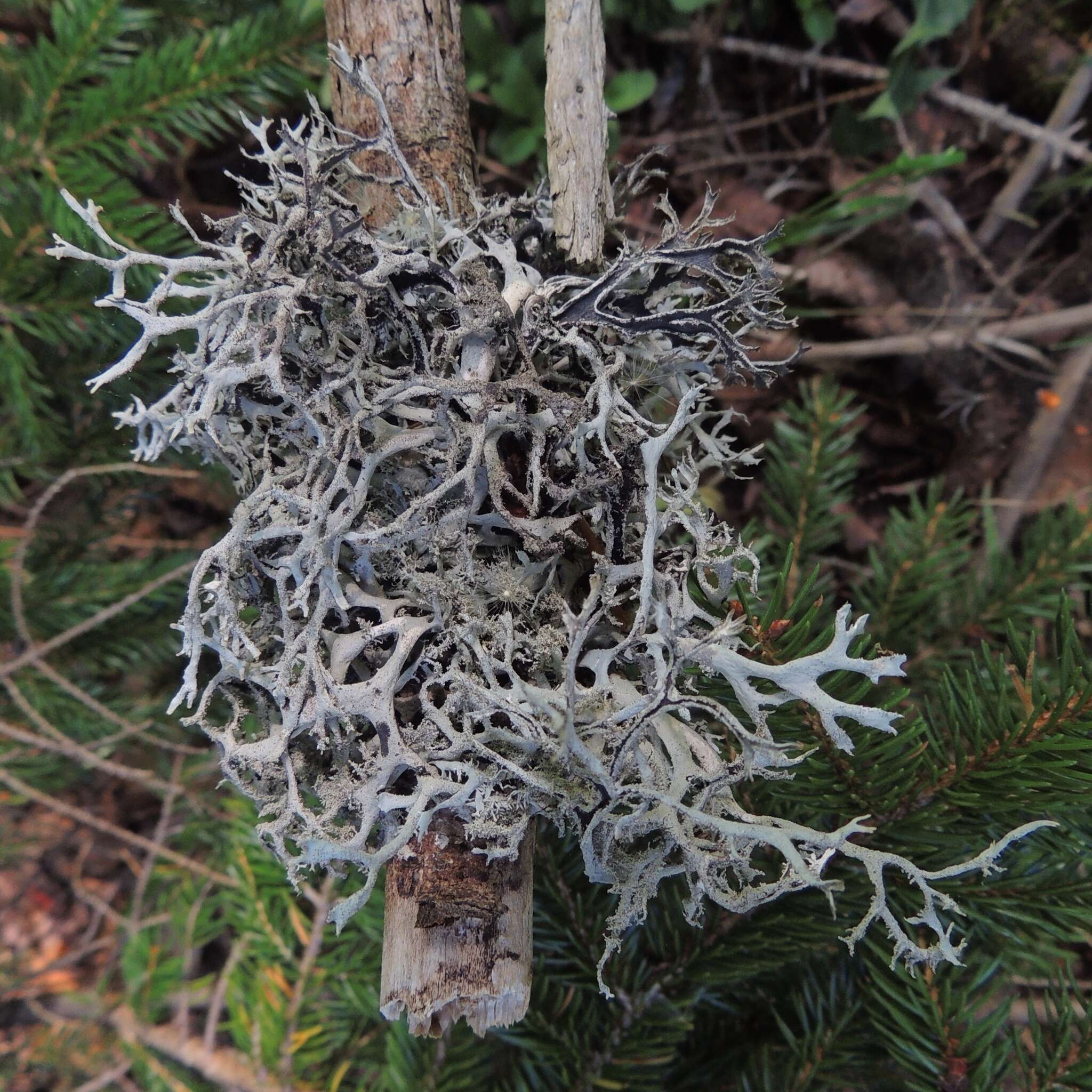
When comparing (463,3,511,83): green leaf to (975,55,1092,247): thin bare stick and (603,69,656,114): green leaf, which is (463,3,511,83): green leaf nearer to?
(603,69,656,114): green leaf

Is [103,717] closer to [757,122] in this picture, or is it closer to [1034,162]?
[757,122]

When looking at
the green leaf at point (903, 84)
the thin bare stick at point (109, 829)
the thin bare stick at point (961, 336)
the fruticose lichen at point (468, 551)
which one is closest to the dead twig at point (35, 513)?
the thin bare stick at point (109, 829)

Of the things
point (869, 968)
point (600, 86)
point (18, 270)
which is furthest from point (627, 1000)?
point (18, 270)

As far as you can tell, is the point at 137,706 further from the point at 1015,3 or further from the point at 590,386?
the point at 1015,3

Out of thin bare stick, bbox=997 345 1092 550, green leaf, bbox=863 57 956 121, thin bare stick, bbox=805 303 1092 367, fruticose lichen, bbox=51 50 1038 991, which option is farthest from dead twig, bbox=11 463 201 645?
thin bare stick, bbox=997 345 1092 550

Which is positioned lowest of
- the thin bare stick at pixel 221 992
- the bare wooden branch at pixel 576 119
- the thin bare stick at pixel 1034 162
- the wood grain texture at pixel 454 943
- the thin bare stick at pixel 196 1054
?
the thin bare stick at pixel 196 1054

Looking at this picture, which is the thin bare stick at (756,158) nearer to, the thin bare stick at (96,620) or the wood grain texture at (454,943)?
the thin bare stick at (96,620)

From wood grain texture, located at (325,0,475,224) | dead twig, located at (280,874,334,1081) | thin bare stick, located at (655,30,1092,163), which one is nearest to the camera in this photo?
wood grain texture, located at (325,0,475,224)
